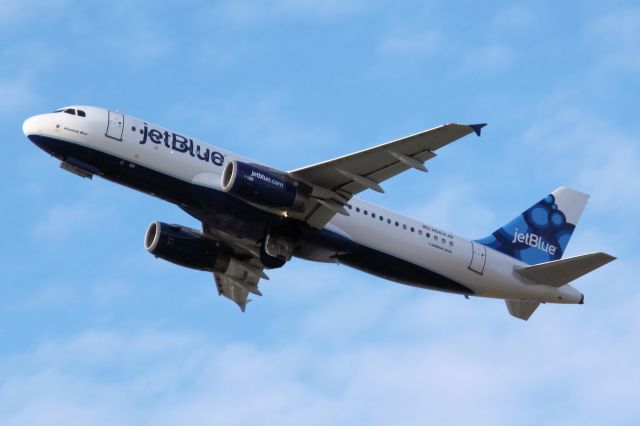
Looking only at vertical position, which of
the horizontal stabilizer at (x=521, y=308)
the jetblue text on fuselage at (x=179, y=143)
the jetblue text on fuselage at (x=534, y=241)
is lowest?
the horizontal stabilizer at (x=521, y=308)

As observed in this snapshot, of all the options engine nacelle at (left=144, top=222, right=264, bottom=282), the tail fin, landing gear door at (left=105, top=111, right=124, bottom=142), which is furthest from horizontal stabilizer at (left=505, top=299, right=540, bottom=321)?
landing gear door at (left=105, top=111, right=124, bottom=142)

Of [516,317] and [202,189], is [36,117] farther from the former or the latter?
[516,317]

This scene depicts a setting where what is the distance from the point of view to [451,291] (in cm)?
5156

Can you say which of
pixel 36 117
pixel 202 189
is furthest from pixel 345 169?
pixel 36 117

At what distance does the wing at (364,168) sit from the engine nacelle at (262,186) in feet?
1.90

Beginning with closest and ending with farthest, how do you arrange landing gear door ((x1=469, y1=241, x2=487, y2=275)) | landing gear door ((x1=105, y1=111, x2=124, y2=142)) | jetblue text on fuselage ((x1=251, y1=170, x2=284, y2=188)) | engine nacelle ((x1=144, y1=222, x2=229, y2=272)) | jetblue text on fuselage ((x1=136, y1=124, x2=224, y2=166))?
jetblue text on fuselage ((x1=251, y1=170, x2=284, y2=188)), landing gear door ((x1=105, y1=111, x2=124, y2=142)), jetblue text on fuselage ((x1=136, y1=124, x2=224, y2=166)), landing gear door ((x1=469, y1=241, x2=487, y2=275)), engine nacelle ((x1=144, y1=222, x2=229, y2=272))

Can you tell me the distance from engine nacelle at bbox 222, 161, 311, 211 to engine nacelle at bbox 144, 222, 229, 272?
732 cm

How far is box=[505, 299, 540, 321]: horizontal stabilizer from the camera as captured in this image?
53.3m

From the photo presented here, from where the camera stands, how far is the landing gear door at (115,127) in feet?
152

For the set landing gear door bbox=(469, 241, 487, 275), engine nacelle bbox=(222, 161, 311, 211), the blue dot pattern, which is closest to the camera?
engine nacelle bbox=(222, 161, 311, 211)

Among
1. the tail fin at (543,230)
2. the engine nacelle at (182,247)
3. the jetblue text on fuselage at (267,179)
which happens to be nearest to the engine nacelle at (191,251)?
the engine nacelle at (182,247)

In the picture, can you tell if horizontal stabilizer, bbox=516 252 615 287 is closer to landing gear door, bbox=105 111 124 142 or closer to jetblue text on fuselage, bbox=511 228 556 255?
jetblue text on fuselage, bbox=511 228 556 255

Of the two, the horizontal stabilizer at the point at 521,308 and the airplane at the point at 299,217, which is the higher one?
the airplane at the point at 299,217

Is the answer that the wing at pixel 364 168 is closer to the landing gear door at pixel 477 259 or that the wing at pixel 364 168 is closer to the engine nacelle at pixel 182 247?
the landing gear door at pixel 477 259
